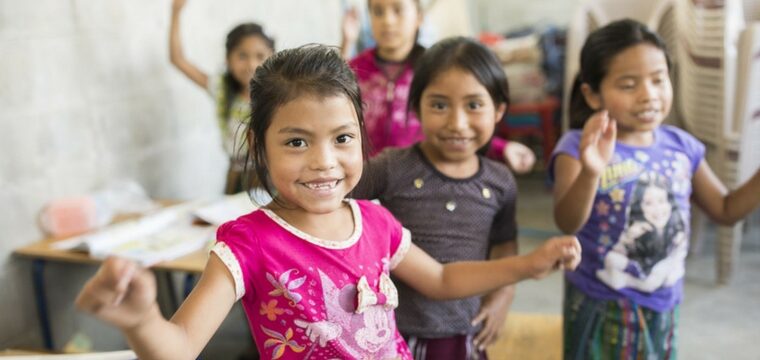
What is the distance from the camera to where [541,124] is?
15.9 feet

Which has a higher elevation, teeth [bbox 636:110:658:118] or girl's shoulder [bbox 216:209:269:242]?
teeth [bbox 636:110:658:118]

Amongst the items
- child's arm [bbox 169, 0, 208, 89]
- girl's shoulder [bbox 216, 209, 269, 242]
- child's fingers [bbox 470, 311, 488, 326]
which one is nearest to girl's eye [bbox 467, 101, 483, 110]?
child's fingers [bbox 470, 311, 488, 326]

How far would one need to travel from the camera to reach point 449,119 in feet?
4.46

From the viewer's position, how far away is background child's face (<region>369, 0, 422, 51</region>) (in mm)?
2250

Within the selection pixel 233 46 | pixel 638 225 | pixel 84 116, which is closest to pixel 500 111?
pixel 638 225

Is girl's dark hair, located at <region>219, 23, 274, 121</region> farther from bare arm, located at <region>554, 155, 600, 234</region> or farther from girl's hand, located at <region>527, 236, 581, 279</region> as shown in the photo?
girl's hand, located at <region>527, 236, 581, 279</region>

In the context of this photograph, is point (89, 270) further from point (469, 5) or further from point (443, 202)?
point (469, 5)

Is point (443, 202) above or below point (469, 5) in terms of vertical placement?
below

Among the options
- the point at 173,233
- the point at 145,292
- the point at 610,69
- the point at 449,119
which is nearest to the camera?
the point at 145,292

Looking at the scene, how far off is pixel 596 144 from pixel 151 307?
90cm

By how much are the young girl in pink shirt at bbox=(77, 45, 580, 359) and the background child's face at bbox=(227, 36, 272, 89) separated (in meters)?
1.55

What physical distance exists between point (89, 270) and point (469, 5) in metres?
4.55

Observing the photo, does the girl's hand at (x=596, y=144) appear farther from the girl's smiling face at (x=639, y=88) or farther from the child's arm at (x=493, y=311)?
the child's arm at (x=493, y=311)

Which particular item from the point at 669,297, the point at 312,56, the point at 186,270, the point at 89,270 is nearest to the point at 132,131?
the point at 89,270
